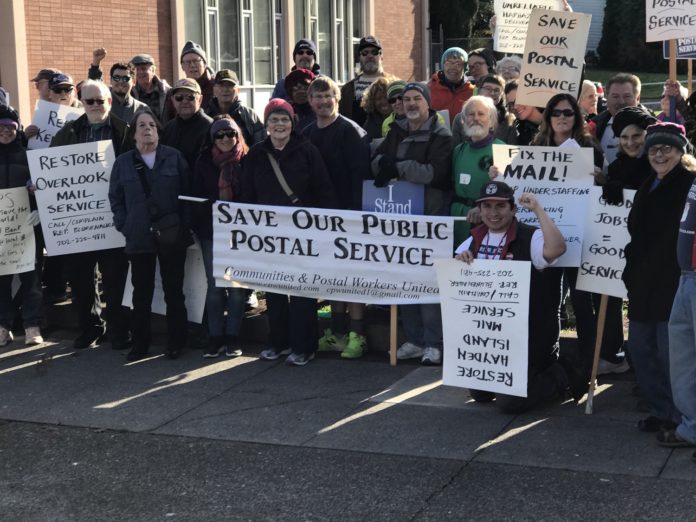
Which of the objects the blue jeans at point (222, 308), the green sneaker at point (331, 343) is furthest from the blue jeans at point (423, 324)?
the blue jeans at point (222, 308)

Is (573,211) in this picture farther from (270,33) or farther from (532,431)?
(270,33)

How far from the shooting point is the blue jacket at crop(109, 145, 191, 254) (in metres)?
8.95

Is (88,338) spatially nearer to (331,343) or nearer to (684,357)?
(331,343)

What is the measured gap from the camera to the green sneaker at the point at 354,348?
8859 mm

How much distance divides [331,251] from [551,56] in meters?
2.27

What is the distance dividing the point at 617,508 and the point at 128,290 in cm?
506

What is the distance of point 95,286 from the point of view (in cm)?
969

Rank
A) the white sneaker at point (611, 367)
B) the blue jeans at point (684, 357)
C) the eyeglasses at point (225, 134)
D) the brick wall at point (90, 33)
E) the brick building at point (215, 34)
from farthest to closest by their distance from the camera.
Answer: the brick wall at point (90, 33) → the brick building at point (215, 34) → the eyeglasses at point (225, 134) → the white sneaker at point (611, 367) → the blue jeans at point (684, 357)

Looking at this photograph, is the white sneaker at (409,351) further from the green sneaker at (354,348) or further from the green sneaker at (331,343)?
the green sneaker at (331,343)

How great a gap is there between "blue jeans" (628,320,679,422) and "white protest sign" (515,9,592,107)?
2.40 meters

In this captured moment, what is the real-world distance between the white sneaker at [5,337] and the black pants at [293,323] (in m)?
2.46

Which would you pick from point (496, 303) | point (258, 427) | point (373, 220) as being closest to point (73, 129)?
point (373, 220)

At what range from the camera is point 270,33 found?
949 inches

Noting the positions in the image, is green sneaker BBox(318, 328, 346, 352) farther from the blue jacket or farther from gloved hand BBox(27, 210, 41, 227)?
gloved hand BBox(27, 210, 41, 227)
